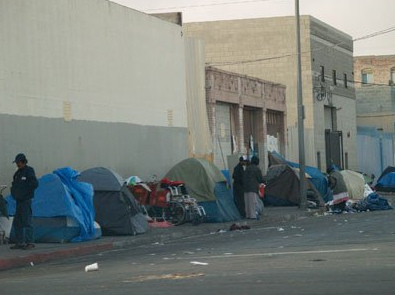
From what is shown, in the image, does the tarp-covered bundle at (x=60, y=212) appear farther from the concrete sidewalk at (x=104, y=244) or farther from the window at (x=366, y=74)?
the window at (x=366, y=74)

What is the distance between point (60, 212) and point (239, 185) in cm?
887

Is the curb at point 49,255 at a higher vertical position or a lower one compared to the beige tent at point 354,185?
lower

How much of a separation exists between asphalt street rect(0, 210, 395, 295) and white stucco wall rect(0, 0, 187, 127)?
6096 mm

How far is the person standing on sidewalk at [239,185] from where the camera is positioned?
2930 centimetres

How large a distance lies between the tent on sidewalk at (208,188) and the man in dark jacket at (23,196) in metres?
9.37

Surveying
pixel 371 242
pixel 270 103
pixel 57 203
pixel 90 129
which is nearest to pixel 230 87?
pixel 270 103

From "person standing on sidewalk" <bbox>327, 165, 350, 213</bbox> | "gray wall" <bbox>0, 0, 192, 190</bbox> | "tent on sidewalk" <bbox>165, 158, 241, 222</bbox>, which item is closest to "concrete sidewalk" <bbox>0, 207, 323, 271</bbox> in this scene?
"tent on sidewalk" <bbox>165, 158, 241, 222</bbox>

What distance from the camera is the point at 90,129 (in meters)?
28.8

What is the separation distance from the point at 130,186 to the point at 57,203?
5542 millimetres

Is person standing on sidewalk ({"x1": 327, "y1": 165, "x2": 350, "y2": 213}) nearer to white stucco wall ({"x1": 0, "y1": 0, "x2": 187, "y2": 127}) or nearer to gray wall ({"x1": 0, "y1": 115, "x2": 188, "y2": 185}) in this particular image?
gray wall ({"x1": 0, "y1": 115, "x2": 188, "y2": 185})

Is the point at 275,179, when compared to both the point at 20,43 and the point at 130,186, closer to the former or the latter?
the point at 130,186

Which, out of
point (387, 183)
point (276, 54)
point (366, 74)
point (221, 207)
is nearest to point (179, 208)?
Result: point (221, 207)

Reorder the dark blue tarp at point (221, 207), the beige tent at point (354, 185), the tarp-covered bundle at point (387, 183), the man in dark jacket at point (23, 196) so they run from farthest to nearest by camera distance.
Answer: the tarp-covered bundle at point (387, 183) < the beige tent at point (354, 185) < the dark blue tarp at point (221, 207) < the man in dark jacket at point (23, 196)

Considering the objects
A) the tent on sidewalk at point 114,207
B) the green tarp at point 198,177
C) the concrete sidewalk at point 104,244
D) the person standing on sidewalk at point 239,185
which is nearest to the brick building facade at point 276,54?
the person standing on sidewalk at point 239,185
